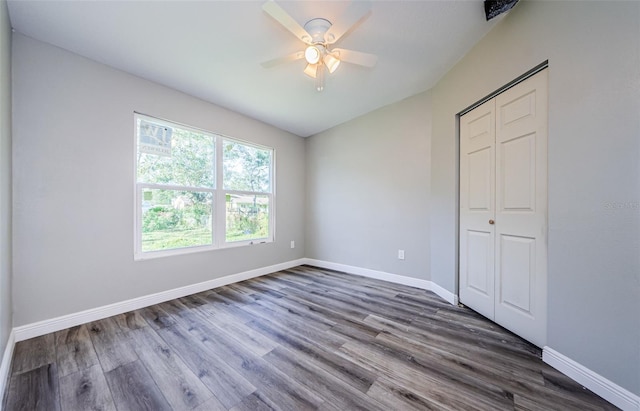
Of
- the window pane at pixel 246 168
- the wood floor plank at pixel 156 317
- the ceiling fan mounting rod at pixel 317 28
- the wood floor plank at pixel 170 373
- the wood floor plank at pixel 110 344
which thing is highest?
the ceiling fan mounting rod at pixel 317 28

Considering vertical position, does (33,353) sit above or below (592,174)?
below

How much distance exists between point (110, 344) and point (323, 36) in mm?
2869

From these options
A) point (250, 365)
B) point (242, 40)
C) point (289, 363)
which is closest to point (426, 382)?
point (289, 363)

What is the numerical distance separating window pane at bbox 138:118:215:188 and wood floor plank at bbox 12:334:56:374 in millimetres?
1501

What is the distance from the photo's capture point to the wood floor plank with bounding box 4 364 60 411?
1.18 m

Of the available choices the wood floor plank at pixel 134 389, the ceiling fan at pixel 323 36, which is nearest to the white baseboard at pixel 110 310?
the wood floor plank at pixel 134 389

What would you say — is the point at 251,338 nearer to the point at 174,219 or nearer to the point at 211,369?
the point at 211,369

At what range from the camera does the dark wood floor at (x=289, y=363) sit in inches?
47.8

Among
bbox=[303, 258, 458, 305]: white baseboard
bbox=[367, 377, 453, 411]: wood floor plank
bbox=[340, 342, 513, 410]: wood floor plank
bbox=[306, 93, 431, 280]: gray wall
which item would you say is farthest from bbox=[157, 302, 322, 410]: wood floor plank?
bbox=[306, 93, 431, 280]: gray wall

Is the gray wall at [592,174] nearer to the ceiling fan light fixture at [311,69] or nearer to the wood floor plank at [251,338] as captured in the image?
the ceiling fan light fixture at [311,69]

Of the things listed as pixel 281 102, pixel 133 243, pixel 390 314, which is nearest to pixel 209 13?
pixel 281 102

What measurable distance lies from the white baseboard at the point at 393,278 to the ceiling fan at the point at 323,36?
247 centimetres

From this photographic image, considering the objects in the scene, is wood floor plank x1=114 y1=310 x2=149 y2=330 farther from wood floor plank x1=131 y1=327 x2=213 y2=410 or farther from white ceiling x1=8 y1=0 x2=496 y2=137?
white ceiling x1=8 y1=0 x2=496 y2=137

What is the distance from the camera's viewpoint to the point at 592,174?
4.18 ft
